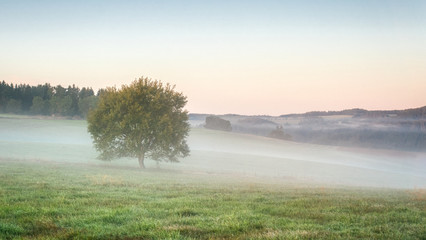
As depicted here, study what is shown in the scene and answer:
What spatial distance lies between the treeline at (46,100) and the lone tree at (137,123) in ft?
304

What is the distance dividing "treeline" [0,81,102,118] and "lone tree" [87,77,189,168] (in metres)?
92.8

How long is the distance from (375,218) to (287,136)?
17103cm

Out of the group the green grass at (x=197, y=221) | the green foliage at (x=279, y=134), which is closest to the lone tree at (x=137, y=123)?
the green grass at (x=197, y=221)

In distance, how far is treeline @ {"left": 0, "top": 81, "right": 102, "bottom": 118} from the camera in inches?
5566

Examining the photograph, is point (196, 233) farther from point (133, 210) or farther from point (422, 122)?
point (422, 122)

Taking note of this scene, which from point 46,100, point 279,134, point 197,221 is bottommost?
point 279,134

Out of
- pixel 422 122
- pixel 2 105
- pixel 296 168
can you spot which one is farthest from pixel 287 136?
pixel 2 105

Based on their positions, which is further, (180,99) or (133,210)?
(180,99)

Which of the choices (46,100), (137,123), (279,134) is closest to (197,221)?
(137,123)

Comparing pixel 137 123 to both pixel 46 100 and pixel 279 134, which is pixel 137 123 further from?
pixel 279 134

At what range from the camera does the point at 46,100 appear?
478 ft

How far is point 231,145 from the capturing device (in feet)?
359

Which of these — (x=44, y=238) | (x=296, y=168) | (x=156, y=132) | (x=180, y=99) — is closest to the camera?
(x=44, y=238)

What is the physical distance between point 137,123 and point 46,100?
116060 mm
